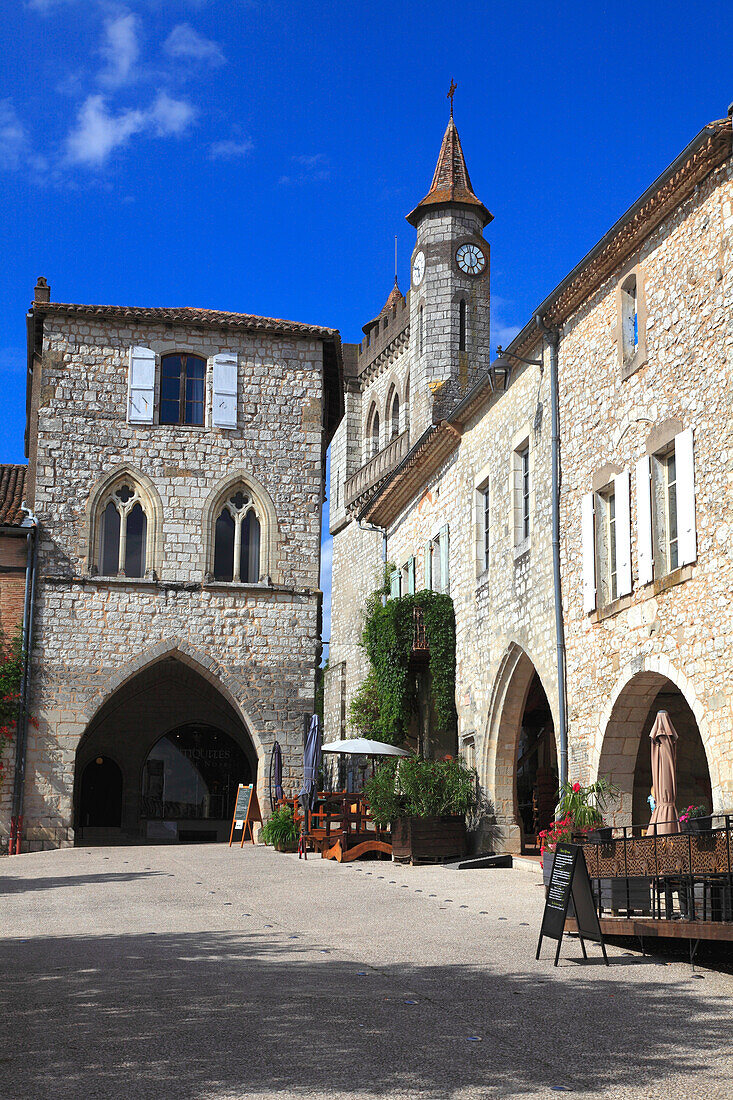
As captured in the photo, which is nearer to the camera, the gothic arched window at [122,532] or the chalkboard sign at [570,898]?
the chalkboard sign at [570,898]

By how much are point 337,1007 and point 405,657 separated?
13607mm

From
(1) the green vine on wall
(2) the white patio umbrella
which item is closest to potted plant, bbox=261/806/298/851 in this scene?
(2) the white patio umbrella

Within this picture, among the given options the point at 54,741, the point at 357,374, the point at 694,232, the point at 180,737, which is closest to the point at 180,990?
the point at 694,232

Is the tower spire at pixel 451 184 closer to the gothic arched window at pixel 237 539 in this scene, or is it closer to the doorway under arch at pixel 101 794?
the gothic arched window at pixel 237 539

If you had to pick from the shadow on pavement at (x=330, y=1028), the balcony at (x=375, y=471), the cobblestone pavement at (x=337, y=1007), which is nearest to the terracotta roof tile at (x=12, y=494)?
the balcony at (x=375, y=471)

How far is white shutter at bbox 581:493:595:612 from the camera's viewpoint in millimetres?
13773

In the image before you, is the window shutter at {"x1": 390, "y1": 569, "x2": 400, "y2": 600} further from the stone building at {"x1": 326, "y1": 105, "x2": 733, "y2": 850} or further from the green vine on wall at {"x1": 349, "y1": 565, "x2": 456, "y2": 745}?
the green vine on wall at {"x1": 349, "y1": 565, "x2": 456, "y2": 745}

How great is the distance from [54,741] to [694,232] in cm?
1422

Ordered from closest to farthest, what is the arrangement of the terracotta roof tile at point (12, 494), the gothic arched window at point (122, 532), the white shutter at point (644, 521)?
the white shutter at point (644, 521)
the terracotta roof tile at point (12, 494)
the gothic arched window at point (122, 532)

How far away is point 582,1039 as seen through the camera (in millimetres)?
5793

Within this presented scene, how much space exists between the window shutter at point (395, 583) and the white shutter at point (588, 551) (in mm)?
10146

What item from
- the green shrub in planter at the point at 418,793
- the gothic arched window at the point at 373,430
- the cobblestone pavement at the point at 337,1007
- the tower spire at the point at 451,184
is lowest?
the cobblestone pavement at the point at 337,1007

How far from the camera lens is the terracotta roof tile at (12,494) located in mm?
21688

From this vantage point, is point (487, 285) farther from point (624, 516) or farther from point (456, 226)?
point (624, 516)
